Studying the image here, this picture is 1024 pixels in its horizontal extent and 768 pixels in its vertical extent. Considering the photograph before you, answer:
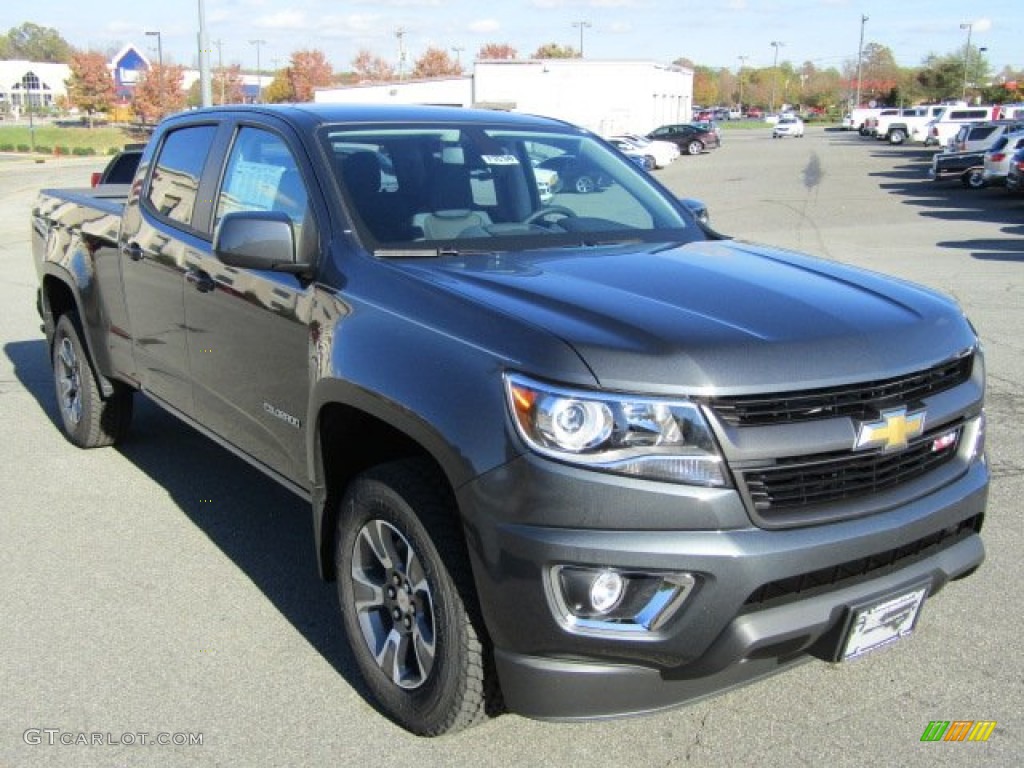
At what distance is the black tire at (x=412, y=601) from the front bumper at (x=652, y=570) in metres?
0.15

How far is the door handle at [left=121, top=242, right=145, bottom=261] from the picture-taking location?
4.91 m

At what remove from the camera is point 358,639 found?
3.37 metres

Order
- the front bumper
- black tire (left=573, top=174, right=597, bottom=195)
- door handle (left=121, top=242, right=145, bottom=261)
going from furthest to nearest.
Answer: door handle (left=121, top=242, right=145, bottom=261) → black tire (left=573, top=174, right=597, bottom=195) → the front bumper

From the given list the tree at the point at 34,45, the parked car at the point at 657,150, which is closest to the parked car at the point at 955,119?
the parked car at the point at 657,150

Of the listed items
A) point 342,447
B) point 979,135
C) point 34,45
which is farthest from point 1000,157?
point 34,45

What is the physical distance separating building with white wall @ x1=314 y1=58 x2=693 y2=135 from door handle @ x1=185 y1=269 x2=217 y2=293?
5160 centimetres

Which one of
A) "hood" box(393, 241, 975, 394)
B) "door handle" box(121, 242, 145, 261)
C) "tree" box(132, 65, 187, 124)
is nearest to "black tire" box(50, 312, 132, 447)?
"door handle" box(121, 242, 145, 261)

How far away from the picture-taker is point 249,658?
3.73m

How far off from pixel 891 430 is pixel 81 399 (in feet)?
15.8

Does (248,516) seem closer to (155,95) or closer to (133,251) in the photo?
(133,251)

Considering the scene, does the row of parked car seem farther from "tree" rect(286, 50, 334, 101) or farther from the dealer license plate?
"tree" rect(286, 50, 334, 101)

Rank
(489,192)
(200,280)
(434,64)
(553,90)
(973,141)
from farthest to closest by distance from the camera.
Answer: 1. (434,64)
2. (553,90)
3. (973,141)
4. (200,280)
5. (489,192)

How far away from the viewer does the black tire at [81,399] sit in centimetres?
594

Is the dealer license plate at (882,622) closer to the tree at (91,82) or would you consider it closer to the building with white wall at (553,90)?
the building with white wall at (553,90)
